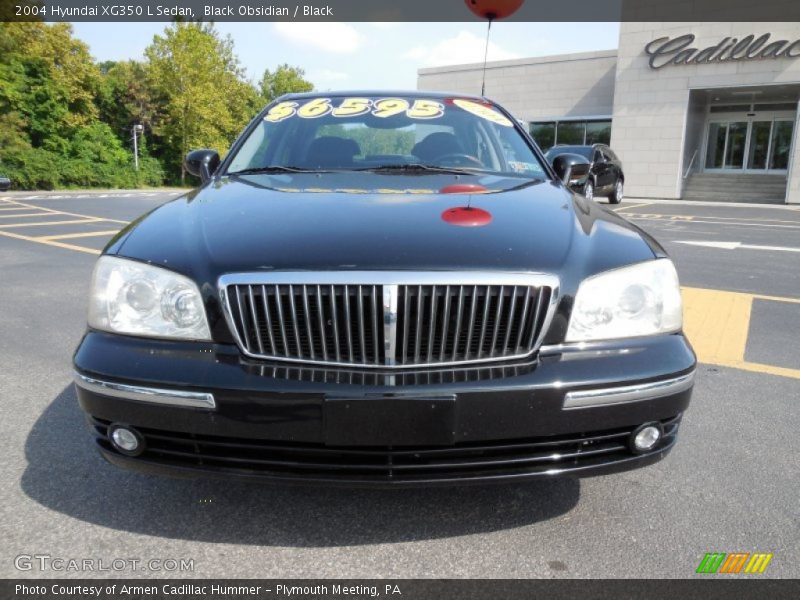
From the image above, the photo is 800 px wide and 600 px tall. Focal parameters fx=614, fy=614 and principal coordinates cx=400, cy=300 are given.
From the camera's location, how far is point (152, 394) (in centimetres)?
168

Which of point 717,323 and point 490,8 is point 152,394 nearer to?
point 717,323

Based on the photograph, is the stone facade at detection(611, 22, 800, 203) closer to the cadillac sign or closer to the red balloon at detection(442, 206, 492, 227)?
the cadillac sign

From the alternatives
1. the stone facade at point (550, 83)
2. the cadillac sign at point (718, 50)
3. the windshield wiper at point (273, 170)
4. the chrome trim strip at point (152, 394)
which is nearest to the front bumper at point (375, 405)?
the chrome trim strip at point (152, 394)

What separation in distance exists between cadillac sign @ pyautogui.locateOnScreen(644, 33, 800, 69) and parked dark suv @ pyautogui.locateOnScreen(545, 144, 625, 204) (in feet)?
34.8

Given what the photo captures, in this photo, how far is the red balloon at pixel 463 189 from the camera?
7.81ft

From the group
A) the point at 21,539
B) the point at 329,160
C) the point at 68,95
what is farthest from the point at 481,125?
the point at 68,95

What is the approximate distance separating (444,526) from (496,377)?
584 mm

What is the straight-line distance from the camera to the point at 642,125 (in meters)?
25.8

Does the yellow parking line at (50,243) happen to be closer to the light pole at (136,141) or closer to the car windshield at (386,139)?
the car windshield at (386,139)

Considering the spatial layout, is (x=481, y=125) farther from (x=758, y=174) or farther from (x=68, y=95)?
(x=68, y=95)

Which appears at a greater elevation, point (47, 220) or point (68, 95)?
point (68, 95)

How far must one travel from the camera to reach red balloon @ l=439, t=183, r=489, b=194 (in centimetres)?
238

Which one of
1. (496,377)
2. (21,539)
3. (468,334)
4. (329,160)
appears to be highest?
(329,160)

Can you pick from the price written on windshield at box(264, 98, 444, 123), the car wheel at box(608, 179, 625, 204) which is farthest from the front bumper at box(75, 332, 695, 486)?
the car wheel at box(608, 179, 625, 204)
